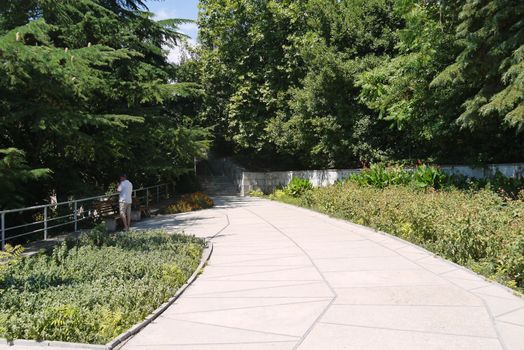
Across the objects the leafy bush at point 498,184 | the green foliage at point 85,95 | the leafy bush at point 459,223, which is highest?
the green foliage at point 85,95

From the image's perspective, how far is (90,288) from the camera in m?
6.29

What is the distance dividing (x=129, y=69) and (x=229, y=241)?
11363 millimetres

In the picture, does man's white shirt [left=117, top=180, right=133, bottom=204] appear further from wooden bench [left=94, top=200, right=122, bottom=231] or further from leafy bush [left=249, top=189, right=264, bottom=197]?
leafy bush [left=249, top=189, right=264, bottom=197]

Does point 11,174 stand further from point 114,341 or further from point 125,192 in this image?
point 114,341

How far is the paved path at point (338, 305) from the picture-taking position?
194 inches

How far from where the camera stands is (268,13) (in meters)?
29.0

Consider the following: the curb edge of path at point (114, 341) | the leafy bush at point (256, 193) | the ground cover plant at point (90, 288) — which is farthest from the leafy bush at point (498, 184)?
the leafy bush at point (256, 193)

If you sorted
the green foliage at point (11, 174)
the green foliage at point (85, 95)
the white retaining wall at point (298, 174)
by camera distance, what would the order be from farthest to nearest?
1. the white retaining wall at point (298, 174)
2. the green foliage at point (85, 95)
3. the green foliage at point (11, 174)

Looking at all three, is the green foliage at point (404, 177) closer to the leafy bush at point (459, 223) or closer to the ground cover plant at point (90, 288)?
the leafy bush at point (459, 223)

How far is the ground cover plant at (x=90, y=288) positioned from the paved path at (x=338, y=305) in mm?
353

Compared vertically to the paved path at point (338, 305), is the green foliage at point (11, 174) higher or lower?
higher

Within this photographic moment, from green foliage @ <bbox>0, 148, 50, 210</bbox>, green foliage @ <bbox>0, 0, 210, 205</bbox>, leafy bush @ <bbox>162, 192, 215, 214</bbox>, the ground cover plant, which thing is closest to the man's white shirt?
green foliage @ <bbox>0, 0, 210, 205</bbox>

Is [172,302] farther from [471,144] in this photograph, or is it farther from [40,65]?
[471,144]

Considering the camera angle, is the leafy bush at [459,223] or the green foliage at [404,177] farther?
the green foliage at [404,177]
